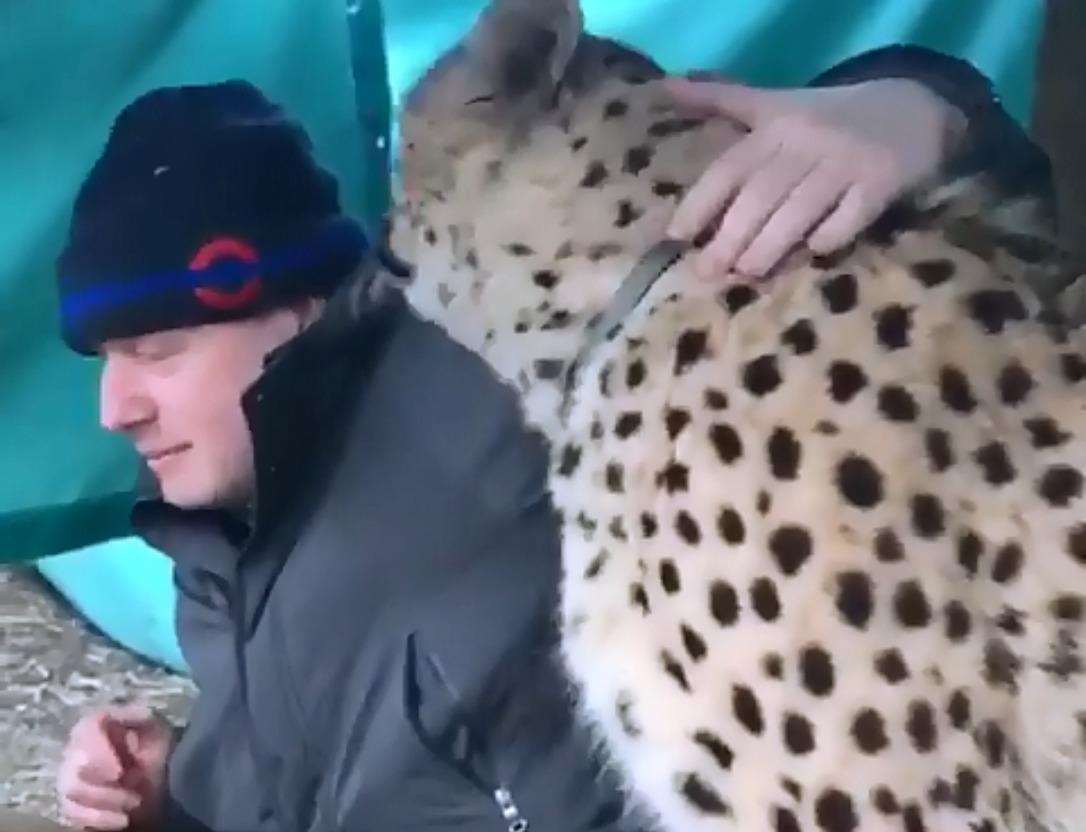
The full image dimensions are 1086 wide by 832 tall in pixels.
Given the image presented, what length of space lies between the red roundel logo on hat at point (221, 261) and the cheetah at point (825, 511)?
156 millimetres

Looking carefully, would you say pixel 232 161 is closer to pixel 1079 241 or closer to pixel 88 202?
pixel 88 202

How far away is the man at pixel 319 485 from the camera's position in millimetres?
638

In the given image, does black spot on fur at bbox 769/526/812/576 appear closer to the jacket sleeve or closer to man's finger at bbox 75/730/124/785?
the jacket sleeve

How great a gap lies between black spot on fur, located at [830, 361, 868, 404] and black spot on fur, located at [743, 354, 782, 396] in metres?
0.02

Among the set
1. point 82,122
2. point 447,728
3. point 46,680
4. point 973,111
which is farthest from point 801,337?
point 46,680

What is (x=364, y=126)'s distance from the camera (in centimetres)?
74

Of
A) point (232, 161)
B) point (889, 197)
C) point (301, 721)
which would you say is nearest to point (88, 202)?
point (232, 161)

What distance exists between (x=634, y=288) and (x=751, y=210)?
0.15ft

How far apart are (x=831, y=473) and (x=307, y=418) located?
275mm

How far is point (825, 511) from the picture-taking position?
0.47m

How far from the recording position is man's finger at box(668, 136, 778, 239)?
0.53 m

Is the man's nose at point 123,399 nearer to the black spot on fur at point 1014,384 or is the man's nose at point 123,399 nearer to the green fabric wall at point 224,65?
the green fabric wall at point 224,65

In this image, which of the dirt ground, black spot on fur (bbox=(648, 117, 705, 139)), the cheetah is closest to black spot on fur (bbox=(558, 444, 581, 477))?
the cheetah

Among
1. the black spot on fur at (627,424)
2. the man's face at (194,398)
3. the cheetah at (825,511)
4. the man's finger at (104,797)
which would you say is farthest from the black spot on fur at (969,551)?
the man's finger at (104,797)
